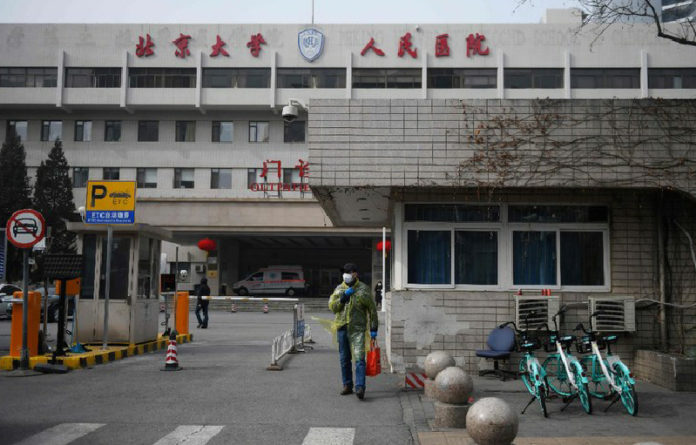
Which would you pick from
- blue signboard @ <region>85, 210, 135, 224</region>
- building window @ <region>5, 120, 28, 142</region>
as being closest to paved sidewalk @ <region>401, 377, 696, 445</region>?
blue signboard @ <region>85, 210, 135, 224</region>

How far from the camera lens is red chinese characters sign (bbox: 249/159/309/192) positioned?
42.0 meters

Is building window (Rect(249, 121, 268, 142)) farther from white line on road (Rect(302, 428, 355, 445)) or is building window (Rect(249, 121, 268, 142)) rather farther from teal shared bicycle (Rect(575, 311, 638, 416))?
white line on road (Rect(302, 428, 355, 445))

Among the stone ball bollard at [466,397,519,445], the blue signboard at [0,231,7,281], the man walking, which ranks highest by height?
the blue signboard at [0,231,7,281]

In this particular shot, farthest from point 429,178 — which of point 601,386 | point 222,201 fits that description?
point 222,201

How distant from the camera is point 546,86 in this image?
42.3m

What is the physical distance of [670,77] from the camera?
42.2 meters

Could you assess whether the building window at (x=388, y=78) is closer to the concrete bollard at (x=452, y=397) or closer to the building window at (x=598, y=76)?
the building window at (x=598, y=76)

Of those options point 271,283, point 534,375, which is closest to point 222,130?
point 271,283

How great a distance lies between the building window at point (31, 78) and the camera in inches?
1737

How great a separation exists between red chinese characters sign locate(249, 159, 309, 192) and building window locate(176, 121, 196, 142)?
5.30m

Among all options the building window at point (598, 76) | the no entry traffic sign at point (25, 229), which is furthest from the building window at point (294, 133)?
the no entry traffic sign at point (25, 229)

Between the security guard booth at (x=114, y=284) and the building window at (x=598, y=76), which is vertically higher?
the building window at (x=598, y=76)

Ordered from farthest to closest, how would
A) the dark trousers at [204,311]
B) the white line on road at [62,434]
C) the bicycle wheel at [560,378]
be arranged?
the dark trousers at [204,311]
the bicycle wheel at [560,378]
the white line on road at [62,434]

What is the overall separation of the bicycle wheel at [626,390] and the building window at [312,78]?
120 feet
